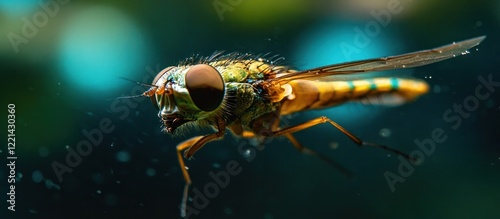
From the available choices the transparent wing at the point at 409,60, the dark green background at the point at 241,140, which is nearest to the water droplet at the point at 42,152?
the dark green background at the point at 241,140

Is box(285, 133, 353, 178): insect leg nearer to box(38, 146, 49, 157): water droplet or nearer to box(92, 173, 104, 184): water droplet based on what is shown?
box(92, 173, 104, 184): water droplet

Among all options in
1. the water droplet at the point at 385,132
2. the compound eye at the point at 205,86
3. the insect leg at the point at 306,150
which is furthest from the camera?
the water droplet at the point at 385,132

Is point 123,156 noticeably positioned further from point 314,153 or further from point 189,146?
point 314,153

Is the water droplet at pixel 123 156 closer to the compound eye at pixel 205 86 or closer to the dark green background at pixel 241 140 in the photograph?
the dark green background at pixel 241 140

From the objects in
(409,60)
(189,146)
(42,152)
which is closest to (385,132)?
(409,60)

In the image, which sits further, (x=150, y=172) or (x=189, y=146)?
(x=150, y=172)

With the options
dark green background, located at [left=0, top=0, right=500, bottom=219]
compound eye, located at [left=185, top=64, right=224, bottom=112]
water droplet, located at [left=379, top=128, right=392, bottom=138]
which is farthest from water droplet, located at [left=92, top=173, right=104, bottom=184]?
water droplet, located at [left=379, top=128, right=392, bottom=138]
